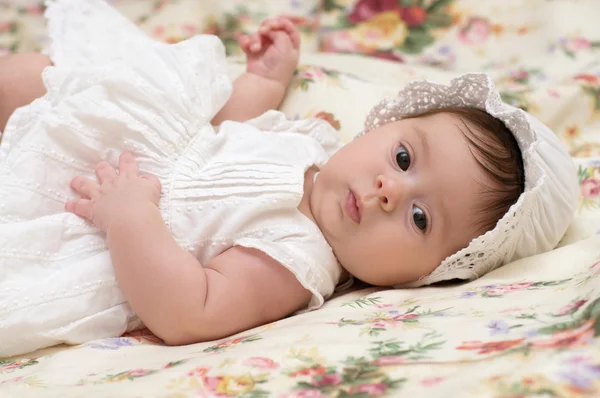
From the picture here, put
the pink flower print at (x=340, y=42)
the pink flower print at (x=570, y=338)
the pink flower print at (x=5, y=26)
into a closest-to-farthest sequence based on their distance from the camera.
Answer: the pink flower print at (x=570, y=338)
the pink flower print at (x=5, y=26)
the pink flower print at (x=340, y=42)

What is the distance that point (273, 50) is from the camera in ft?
4.49

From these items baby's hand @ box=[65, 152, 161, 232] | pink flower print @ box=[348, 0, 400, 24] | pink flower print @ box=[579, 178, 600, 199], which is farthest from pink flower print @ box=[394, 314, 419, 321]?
pink flower print @ box=[348, 0, 400, 24]

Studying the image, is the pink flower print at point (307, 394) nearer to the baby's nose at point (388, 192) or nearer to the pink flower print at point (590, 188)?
the baby's nose at point (388, 192)

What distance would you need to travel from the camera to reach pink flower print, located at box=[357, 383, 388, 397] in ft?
1.84

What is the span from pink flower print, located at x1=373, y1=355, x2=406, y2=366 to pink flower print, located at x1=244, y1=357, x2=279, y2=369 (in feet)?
0.37

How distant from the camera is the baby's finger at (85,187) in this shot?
992 mm

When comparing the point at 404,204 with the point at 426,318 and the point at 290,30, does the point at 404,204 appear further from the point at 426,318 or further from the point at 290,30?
the point at 290,30

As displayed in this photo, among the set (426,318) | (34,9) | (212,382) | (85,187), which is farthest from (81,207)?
(34,9)

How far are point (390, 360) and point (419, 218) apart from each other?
0.40m

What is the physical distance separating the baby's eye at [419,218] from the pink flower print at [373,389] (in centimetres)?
45

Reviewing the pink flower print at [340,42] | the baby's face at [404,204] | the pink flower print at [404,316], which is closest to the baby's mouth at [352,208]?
the baby's face at [404,204]

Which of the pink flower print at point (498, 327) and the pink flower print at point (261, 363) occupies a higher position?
the pink flower print at point (498, 327)

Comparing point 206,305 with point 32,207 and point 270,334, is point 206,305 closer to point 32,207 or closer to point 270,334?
point 270,334

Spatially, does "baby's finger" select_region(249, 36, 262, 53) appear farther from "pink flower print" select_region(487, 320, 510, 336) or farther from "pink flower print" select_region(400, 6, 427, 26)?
"pink flower print" select_region(487, 320, 510, 336)
